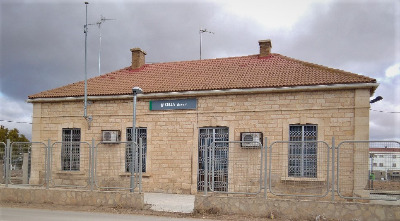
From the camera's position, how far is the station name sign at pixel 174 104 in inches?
563

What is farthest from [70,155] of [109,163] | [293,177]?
[293,177]

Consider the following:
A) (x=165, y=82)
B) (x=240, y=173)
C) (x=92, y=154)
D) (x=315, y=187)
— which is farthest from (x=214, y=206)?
(x=165, y=82)

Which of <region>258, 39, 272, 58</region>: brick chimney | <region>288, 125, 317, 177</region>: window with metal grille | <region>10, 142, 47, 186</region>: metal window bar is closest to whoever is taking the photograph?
<region>288, 125, 317, 177</region>: window with metal grille

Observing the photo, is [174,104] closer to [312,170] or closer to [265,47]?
[265,47]

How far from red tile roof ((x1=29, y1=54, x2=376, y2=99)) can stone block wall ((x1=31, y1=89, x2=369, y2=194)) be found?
440 mm

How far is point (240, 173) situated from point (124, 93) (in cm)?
674

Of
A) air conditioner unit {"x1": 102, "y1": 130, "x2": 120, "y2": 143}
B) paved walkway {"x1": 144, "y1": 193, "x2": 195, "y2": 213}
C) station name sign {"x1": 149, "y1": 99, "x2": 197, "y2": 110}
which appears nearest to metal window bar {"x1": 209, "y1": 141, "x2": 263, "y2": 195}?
paved walkway {"x1": 144, "y1": 193, "x2": 195, "y2": 213}

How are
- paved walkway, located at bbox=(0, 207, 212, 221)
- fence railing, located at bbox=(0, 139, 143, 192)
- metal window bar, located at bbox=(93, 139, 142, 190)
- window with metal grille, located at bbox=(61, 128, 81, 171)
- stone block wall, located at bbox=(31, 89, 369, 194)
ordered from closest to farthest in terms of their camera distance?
paved walkway, located at bbox=(0, 207, 212, 221) < metal window bar, located at bbox=(93, 139, 142, 190) < fence railing, located at bbox=(0, 139, 143, 192) < window with metal grille, located at bbox=(61, 128, 81, 171) < stone block wall, located at bbox=(31, 89, 369, 194)

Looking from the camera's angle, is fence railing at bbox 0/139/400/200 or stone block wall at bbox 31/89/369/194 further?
stone block wall at bbox 31/89/369/194

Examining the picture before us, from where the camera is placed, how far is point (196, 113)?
14.2 metres

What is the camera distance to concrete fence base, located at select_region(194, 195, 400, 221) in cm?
877

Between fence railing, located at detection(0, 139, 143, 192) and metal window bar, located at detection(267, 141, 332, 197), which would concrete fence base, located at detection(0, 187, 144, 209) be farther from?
metal window bar, located at detection(267, 141, 332, 197)

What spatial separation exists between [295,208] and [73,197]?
21.1 feet

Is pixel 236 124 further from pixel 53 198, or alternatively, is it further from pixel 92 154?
pixel 53 198
